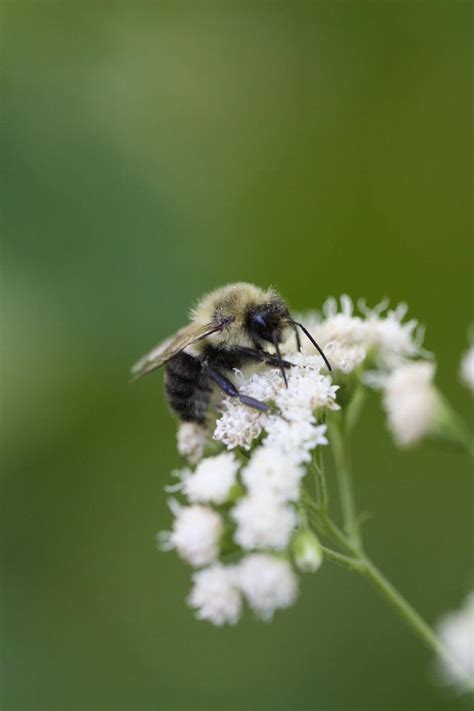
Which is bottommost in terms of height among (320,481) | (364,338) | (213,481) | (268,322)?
(320,481)

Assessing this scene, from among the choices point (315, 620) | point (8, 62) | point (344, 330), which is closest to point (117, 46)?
point (8, 62)

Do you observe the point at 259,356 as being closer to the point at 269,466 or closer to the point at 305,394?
the point at 305,394

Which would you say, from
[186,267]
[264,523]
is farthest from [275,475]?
[186,267]

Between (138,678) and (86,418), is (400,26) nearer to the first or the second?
(86,418)

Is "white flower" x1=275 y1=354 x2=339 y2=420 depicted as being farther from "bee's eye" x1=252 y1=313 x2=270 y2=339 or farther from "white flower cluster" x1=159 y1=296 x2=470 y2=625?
"bee's eye" x1=252 y1=313 x2=270 y2=339

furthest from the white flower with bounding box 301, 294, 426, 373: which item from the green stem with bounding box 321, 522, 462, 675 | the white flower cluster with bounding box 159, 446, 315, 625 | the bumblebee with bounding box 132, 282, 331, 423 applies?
the green stem with bounding box 321, 522, 462, 675

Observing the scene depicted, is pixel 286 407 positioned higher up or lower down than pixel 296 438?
higher up
